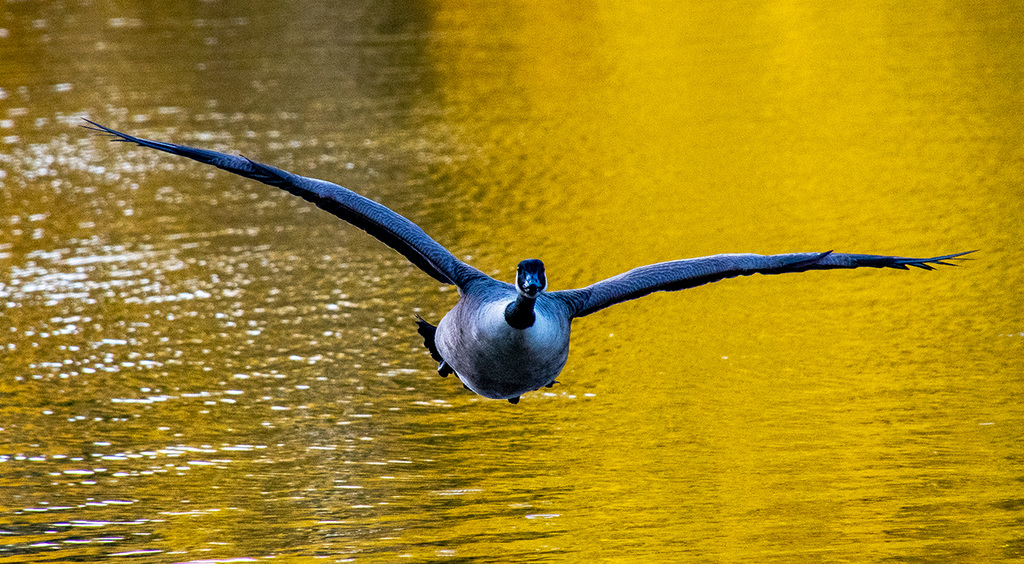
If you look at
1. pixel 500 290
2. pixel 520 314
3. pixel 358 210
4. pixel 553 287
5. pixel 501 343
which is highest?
pixel 553 287

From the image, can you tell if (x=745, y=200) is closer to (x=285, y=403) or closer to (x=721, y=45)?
(x=285, y=403)

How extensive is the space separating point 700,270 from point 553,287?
28.0 ft

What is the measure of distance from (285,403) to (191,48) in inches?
1197

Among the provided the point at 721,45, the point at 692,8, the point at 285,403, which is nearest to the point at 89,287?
the point at 285,403

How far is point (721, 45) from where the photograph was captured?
1506 inches

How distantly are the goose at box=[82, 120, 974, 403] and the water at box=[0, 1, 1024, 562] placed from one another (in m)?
2.48

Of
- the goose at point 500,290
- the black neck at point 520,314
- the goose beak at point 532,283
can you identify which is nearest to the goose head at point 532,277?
the goose beak at point 532,283

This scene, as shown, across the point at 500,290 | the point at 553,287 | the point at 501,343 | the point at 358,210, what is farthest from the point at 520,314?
the point at 553,287

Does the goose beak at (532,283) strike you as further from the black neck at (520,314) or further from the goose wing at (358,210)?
the goose wing at (358,210)

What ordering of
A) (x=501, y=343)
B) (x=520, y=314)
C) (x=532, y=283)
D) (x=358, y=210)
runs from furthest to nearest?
(x=358, y=210)
(x=501, y=343)
(x=520, y=314)
(x=532, y=283)

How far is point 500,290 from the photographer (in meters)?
10.1

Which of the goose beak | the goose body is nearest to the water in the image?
the goose body

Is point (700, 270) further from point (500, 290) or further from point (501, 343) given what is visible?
point (501, 343)

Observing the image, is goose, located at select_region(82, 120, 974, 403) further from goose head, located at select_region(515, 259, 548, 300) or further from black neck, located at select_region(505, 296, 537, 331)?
goose head, located at select_region(515, 259, 548, 300)
